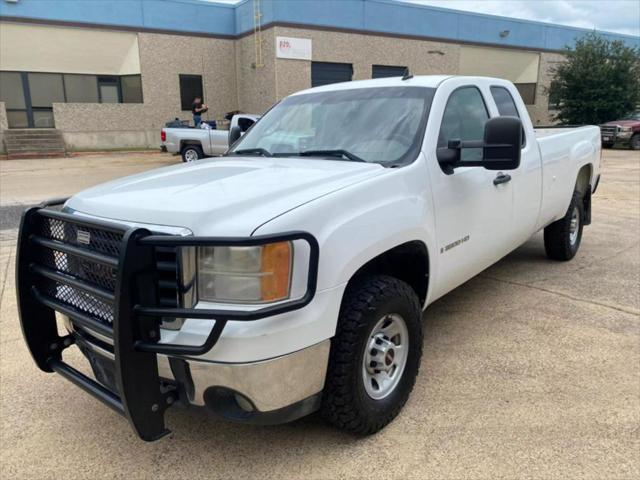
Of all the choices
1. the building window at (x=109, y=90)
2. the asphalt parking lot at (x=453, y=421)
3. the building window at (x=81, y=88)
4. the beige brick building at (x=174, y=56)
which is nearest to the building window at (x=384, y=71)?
the beige brick building at (x=174, y=56)

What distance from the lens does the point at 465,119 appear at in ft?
12.5

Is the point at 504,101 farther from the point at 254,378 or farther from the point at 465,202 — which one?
the point at 254,378

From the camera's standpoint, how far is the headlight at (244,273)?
2164mm

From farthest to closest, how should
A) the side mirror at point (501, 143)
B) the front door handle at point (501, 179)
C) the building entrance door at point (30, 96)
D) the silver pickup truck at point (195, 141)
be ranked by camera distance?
the building entrance door at point (30, 96) → the silver pickup truck at point (195, 141) → the front door handle at point (501, 179) → the side mirror at point (501, 143)

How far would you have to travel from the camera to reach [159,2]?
23.9 metres

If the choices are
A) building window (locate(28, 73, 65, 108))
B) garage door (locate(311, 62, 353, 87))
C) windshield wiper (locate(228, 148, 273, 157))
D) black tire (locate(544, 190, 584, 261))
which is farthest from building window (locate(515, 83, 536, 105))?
windshield wiper (locate(228, 148, 273, 157))

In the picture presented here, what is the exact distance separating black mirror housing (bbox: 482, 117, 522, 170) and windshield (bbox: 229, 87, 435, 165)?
415 mm

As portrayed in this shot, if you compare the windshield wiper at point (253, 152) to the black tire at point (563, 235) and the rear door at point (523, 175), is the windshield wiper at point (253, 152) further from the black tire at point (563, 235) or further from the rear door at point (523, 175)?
the black tire at point (563, 235)

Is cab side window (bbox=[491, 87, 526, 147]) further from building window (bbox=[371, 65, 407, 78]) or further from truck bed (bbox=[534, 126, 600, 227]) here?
building window (bbox=[371, 65, 407, 78])

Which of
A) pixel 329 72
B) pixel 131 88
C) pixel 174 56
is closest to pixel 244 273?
pixel 329 72

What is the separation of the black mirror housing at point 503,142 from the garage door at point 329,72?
21.8 m

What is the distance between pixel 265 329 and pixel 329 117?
2.02 m

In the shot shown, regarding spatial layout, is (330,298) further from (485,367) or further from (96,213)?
(485,367)

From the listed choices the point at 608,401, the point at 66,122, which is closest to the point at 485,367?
the point at 608,401
